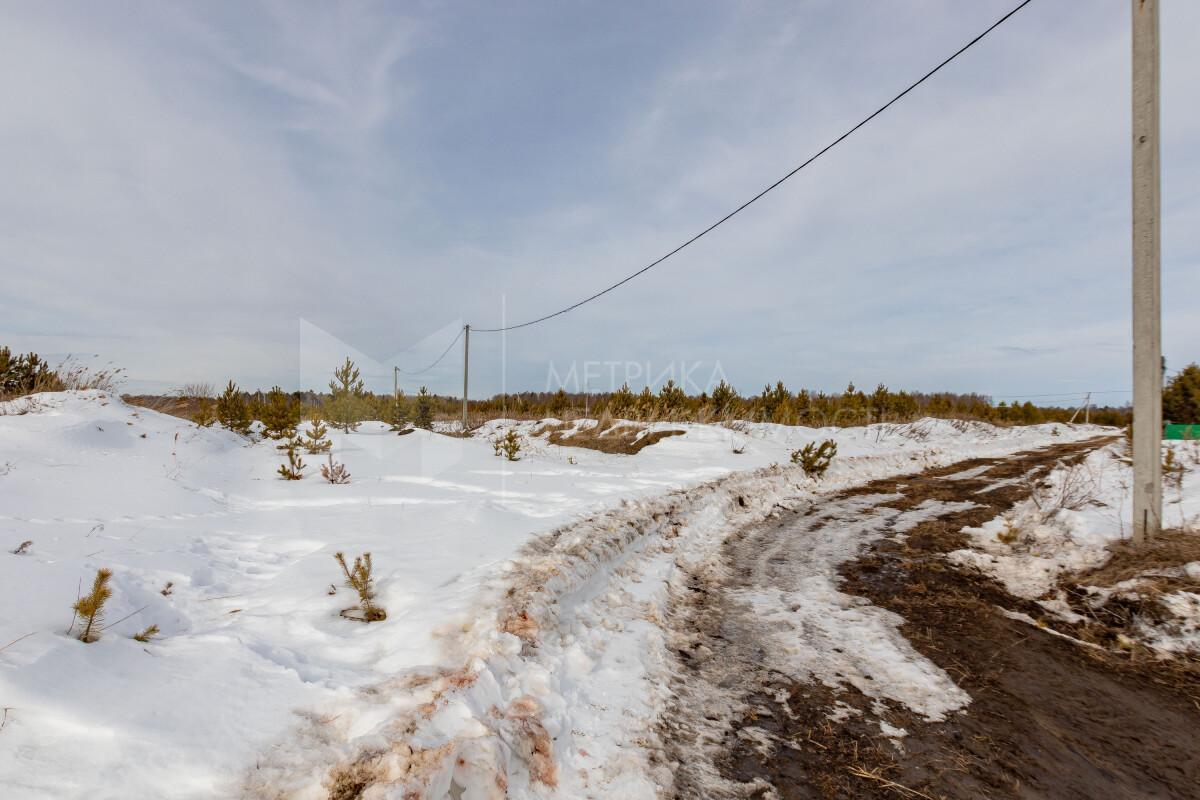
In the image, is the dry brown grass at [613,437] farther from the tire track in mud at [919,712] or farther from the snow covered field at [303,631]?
the tire track in mud at [919,712]

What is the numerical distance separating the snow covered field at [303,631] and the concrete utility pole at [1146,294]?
448 cm

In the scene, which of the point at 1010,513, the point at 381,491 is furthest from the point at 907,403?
the point at 381,491

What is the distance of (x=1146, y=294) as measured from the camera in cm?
479

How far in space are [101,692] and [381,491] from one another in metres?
5.36

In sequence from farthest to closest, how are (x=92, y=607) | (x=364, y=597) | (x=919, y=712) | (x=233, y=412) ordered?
(x=233, y=412), (x=364, y=597), (x=919, y=712), (x=92, y=607)

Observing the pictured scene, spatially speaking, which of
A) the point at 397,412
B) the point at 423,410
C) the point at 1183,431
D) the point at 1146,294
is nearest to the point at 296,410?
the point at 397,412

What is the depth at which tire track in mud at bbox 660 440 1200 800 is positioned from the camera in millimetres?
2312

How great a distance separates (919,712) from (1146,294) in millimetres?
4971

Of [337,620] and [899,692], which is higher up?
[337,620]

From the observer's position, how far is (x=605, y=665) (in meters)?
3.28

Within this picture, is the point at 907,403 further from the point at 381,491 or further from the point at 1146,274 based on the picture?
the point at 381,491

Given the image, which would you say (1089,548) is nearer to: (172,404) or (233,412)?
(233,412)

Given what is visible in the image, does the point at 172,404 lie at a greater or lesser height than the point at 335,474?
greater

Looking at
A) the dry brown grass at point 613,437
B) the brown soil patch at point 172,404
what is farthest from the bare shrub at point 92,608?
the dry brown grass at point 613,437
